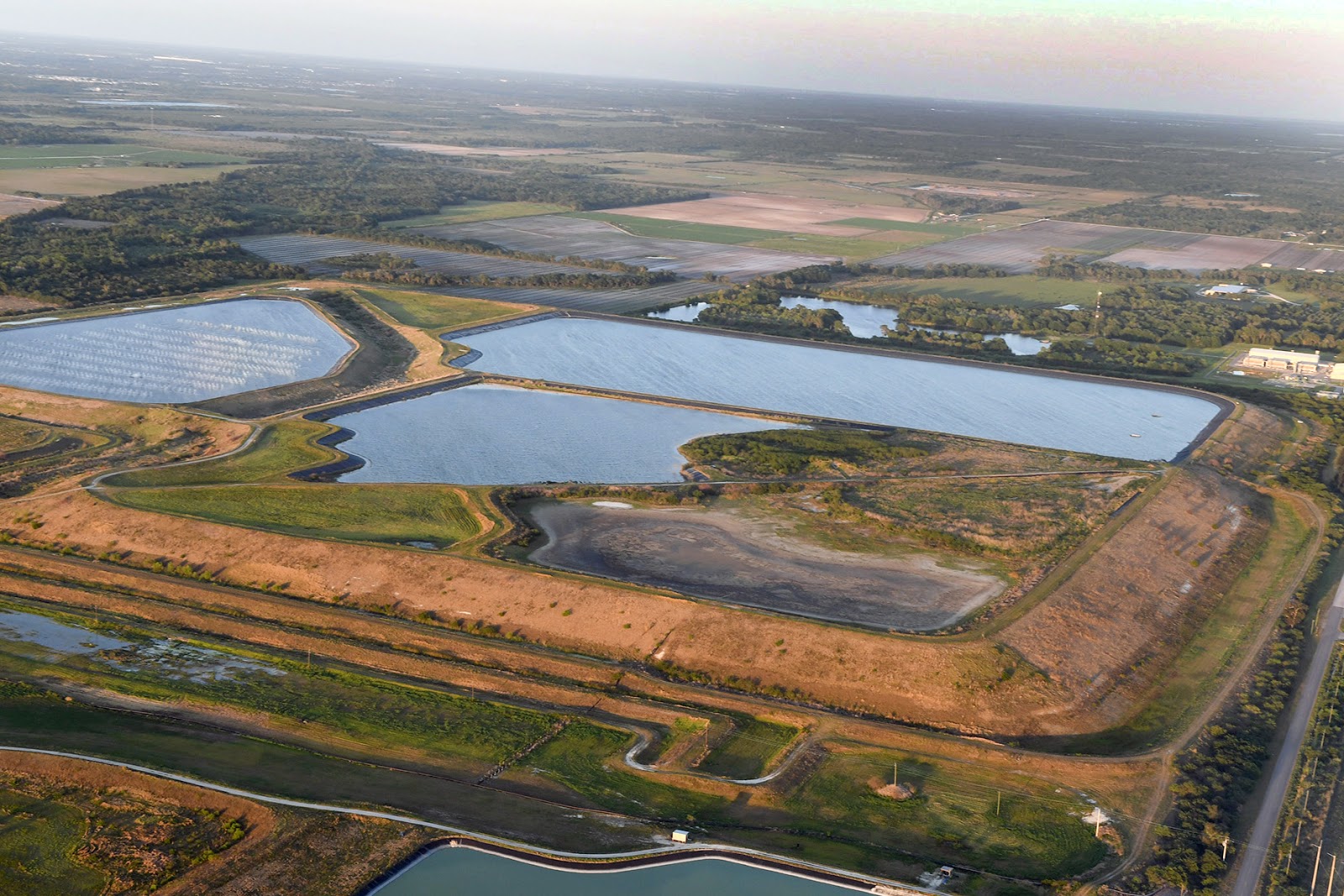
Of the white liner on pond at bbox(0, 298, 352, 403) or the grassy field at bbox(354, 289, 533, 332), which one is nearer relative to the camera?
the white liner on pond at bbox(0, 298, 352, 403)

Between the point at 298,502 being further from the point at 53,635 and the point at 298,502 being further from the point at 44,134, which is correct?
the point at 44,134

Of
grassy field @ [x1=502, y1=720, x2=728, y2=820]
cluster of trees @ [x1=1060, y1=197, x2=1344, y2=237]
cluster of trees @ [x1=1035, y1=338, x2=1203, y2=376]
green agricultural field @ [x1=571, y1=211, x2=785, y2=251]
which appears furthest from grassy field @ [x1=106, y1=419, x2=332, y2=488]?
cluster of trees @ [x1=1060, y1=197, x2=1344, y2=237]

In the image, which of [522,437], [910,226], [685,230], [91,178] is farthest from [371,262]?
[910,226]

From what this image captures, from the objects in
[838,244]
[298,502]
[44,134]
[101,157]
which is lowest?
[298,502]

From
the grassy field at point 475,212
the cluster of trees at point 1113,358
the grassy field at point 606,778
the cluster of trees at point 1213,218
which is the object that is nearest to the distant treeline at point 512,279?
the grassy field at point 475,212

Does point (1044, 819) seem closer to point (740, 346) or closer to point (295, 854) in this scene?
point (295, 854)

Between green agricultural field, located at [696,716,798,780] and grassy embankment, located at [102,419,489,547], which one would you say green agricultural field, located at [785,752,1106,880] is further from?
grassy embankment, located at [102,419,489,547]
